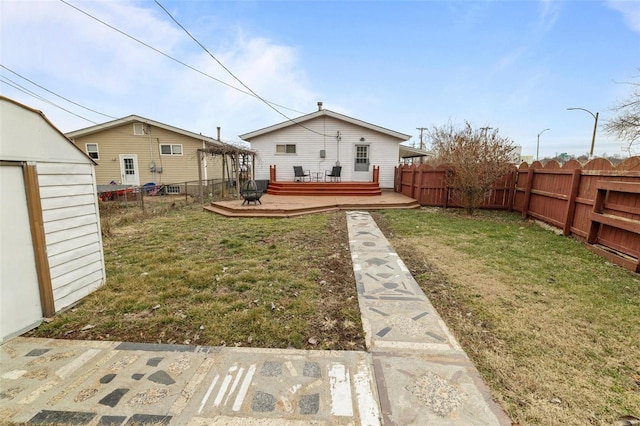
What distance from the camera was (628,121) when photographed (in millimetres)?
14656

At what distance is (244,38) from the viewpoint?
9.60 m

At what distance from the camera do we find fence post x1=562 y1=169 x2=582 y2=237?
5.89 metres

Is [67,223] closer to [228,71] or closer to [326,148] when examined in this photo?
[228,71]

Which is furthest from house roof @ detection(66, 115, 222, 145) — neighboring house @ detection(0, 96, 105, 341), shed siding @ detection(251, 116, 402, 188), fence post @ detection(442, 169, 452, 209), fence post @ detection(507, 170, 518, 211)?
fence post @ detection(507, 170, 518, 211)

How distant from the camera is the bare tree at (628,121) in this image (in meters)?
14.0

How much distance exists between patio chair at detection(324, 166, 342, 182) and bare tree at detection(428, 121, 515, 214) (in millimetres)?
6090

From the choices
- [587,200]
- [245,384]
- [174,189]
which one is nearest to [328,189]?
[587,200]

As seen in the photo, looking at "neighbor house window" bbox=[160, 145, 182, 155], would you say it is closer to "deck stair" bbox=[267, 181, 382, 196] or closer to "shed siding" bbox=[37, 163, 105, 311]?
"deck stair" bbox=[267, 181, 382, 196]

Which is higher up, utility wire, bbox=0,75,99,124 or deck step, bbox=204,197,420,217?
utility wire, bbox=0,75,99,124

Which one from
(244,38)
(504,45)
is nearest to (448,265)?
(244,38)

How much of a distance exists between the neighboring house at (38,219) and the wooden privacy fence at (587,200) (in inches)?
302

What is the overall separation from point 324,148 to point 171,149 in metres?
10.0

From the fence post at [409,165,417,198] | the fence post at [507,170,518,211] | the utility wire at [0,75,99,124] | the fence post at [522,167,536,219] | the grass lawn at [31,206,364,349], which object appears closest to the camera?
the grass lawn at [31,206,364,349]

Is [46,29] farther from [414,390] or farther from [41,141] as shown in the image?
[414,390]
